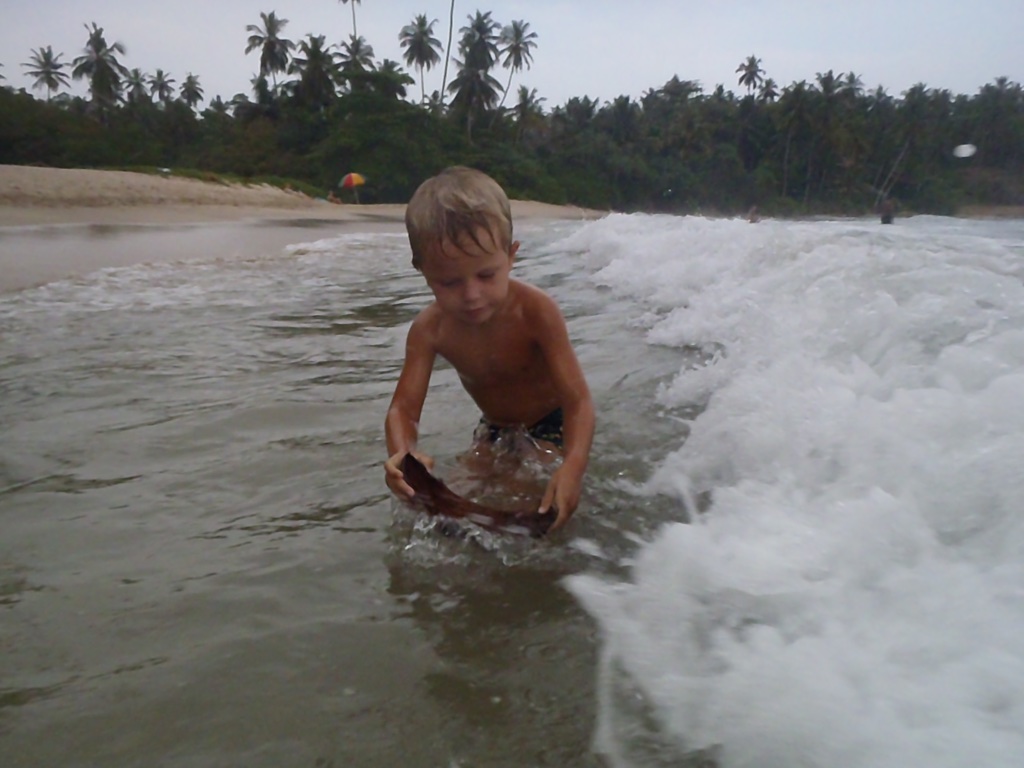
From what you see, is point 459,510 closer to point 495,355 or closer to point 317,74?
point 495,355

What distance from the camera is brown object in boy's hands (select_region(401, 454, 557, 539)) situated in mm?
1973

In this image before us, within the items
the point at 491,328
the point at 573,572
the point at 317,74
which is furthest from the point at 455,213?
the point at 317,74

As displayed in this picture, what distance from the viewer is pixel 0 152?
111 feet

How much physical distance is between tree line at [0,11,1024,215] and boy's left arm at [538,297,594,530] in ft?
96.2

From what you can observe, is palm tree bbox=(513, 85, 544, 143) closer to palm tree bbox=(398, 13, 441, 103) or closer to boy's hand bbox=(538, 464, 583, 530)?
palm tree bbox=(398, 13, 441, 103)

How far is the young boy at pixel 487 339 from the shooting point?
2.05 meters

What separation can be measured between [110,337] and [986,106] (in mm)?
33946

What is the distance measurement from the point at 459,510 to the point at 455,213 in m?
0.76

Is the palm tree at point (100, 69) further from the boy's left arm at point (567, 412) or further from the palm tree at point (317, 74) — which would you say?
the boy's left arm at point (567, 412)

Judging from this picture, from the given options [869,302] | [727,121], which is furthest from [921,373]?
[727,121]

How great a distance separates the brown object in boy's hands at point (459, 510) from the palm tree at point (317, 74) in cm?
4529

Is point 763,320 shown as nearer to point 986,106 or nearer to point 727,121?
point 986,106

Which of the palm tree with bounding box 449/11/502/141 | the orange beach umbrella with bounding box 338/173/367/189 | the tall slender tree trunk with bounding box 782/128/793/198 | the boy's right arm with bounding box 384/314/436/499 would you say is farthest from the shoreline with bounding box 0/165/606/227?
the tall slender tree trunk with bounding box 782/128/793/198

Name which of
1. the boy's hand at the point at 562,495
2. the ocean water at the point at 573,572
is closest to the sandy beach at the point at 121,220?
the ocean water at the point at 573,572
